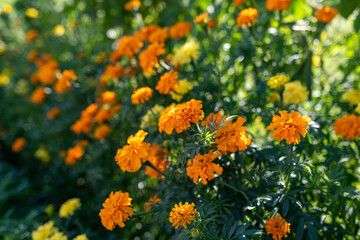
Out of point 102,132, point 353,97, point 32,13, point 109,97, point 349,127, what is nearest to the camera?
point 349,127

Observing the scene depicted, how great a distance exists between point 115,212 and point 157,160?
0.42m

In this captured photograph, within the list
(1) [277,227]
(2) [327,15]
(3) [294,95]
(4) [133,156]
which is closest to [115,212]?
(4) [133,156]

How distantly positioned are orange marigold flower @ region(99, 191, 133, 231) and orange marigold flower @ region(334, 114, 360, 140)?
1.00 metres

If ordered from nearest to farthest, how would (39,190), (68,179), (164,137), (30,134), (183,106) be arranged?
(183,106)
(164,137)
(68,179)
(39,190)
(30,134)

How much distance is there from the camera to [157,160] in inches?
59.2

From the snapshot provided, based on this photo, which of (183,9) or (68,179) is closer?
(183,9)

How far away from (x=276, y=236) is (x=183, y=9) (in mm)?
2119

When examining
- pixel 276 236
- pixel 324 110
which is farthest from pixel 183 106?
pixel 324 110

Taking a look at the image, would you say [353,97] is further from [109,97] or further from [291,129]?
[109,97]

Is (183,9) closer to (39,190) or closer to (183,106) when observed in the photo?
(183,106)

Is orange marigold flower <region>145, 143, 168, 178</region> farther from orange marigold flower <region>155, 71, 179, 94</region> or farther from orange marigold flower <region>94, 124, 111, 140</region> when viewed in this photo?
orange marigold flower <region>94, 124, 111, 140</region>

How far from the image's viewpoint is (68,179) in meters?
3.12

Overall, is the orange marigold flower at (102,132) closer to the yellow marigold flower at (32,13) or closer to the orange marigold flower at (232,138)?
the orange marigold flower at (232,138)

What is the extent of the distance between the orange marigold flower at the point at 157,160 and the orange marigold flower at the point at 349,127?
835mm
